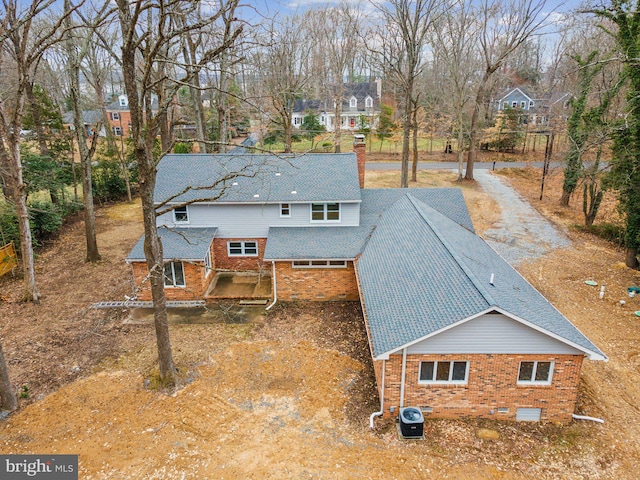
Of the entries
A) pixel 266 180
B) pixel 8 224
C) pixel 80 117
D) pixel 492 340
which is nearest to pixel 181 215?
pixel 266 180

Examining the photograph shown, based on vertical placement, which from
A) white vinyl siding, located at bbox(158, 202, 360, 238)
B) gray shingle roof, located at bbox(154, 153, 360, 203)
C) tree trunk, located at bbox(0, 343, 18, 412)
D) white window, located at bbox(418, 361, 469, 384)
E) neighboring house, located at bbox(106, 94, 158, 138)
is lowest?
tree trunk, located at bbox(0, 343, 18, 412)

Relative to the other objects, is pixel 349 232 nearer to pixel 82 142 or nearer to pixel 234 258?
pixel 234 258

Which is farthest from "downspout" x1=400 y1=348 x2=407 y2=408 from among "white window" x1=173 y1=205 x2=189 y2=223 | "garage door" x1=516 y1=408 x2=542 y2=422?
"white window" x1=173 y1=205 x2=189 y2=223

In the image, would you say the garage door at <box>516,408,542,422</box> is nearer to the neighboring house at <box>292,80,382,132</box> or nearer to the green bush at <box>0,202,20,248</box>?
the green bush at <box>0,202,20,248</box>

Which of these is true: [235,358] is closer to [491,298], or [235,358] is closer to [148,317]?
[148,317]

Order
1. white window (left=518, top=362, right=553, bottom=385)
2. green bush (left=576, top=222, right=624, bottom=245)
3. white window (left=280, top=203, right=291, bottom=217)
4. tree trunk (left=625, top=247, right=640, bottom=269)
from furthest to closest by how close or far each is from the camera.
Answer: green bush (left=576, top=222, right=624, bottom=245) < tree trunk (left=625, top=247, right=640, bottom=269) < white window (left=280, top=203, right=291, bottom=217) < white window (left=518, top=362, right=553, bottom=385)

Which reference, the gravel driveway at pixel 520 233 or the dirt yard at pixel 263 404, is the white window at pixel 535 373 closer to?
the dirt yard at pixel 263 404
